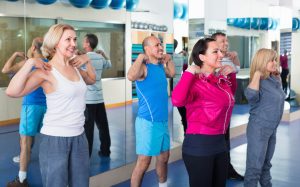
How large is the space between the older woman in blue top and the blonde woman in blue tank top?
1.75 m

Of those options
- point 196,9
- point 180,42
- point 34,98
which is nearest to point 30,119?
point 34,98

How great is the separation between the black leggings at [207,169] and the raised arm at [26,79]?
113 centimetres

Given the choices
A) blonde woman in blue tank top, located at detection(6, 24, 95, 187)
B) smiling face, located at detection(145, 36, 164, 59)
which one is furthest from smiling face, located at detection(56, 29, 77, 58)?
smiling face, located at detection(145, 36, 164, 59)

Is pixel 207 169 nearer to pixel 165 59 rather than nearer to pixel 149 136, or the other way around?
pixel 149 136

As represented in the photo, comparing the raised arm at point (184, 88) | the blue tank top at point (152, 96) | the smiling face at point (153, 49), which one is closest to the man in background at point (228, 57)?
the smiling face at point (153, 49)

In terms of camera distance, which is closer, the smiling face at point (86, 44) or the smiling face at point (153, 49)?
the smiling face at point (153, 49)

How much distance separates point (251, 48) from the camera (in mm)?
8805

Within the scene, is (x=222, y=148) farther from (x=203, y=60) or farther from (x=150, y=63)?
(x=150, y=63)

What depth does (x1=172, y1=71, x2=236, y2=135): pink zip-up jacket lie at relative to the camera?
2.61 m

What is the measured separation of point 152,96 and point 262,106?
1052 mm

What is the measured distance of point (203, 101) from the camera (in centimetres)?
266

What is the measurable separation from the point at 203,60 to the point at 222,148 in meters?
0.65

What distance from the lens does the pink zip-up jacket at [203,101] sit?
261 cm

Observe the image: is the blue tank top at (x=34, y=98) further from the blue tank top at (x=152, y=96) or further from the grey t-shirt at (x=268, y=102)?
the grey t-shirt at (x=268, y=102)
